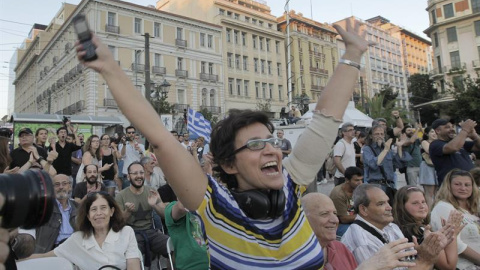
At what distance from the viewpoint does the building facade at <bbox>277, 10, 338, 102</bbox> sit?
5169cm

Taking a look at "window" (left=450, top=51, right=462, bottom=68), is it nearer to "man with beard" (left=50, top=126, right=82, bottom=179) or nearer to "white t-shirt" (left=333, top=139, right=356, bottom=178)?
"white t-shirt" (left=333, top=139, right=356, bottom=178)

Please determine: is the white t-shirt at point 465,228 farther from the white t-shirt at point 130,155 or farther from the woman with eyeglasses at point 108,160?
the white t-shirt at point 130,155


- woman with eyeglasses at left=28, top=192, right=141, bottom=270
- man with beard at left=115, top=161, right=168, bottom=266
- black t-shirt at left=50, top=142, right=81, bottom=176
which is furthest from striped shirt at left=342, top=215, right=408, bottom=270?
black t-shirt at left=50, top=142, right=81, bottom=176

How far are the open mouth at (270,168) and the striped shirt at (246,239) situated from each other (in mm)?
191

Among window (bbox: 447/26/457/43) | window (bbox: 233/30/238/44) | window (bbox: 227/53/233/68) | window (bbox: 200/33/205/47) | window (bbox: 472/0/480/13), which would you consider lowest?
window (bbox: 227/53/233/68)

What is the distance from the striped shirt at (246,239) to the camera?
139 cm

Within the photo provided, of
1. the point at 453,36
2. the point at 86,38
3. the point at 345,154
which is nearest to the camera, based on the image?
the point at 86,38

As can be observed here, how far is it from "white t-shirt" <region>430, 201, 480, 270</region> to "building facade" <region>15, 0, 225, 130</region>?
93.0 feet

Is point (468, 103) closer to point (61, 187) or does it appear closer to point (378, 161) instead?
point (378, 161)

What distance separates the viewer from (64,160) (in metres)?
7.39

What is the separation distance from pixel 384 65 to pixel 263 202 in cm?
7922

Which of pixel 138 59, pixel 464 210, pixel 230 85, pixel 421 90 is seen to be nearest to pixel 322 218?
pixel 464 210

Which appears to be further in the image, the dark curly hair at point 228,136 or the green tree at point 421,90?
the green tree at point 421,90

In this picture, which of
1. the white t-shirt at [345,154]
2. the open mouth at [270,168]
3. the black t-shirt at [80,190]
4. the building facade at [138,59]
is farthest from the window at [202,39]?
the open mouth at [270,168]
